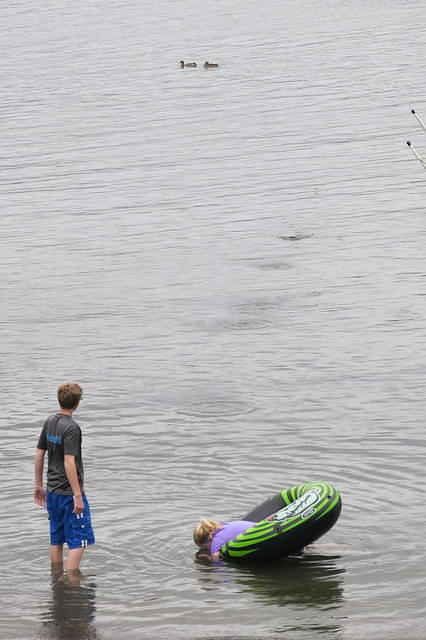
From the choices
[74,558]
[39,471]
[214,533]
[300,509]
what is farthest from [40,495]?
[300,509]

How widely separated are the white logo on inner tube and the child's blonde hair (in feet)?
2.50

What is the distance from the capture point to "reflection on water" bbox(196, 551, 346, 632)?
1332 centimetres

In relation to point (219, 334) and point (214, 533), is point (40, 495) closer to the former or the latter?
point (214, 533)

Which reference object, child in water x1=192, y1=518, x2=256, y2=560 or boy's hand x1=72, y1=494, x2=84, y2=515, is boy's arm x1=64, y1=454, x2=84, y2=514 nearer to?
boy's hand x1=72, y1=494, x2=84, y2=515

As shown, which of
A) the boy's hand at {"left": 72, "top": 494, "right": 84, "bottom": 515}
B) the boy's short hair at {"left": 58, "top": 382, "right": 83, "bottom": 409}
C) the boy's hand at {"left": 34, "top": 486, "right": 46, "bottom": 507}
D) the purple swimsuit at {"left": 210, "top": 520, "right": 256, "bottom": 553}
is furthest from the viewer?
the purple swimsuit at {"left": 210, "top": 520, "right": 256, "bottom": 553}

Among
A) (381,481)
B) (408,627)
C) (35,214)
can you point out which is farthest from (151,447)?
(35,214)

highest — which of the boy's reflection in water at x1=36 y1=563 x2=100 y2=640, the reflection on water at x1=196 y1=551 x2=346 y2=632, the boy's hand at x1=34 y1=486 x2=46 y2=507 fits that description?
the boy's hand at x1=34 y1=486 x2=46 y2=507

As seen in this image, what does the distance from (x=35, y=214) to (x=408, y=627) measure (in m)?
29.3

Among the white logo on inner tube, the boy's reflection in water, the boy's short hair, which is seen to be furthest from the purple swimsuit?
the boy's short hair

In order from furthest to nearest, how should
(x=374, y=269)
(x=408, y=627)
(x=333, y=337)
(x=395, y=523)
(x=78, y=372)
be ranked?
(x=374, y=269) → (x=333, y=337) → (x=78, y=372) → (x=395, y=523) → (x=408, y=627)

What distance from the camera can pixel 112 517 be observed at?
16.0 metres

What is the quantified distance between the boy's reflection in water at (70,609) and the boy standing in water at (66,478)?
254mm

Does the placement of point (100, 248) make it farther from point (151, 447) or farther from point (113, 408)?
point (151, 447)

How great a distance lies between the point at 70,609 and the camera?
43.1 feet
